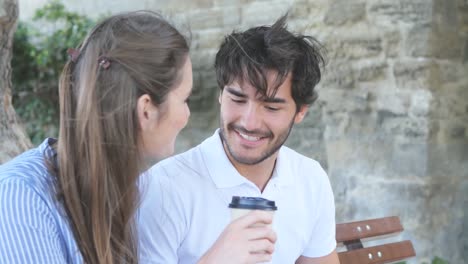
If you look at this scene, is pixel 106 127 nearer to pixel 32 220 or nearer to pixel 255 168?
pixel 32 220

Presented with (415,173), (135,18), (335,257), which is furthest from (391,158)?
(135,18)

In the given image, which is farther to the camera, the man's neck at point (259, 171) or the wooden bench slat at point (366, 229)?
the wooden bench slat at point (366, 229)

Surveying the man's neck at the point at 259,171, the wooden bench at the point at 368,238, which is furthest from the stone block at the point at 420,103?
the man's neck at the point at 259,171

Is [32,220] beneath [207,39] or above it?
beneath

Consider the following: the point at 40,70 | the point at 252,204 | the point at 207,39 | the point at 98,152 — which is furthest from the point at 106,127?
the point at 40,70

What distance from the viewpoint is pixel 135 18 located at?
5.24 ft

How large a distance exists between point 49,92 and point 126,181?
4456mm

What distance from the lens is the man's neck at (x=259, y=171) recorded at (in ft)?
7.08

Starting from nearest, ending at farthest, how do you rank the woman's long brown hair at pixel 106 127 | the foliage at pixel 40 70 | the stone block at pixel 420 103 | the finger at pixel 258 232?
Result: 1. the woman's long brown hair at pixel 106 127
2. the finger at pixel 258 232
3. the stone block at pixel 420 103
4. the foliage at pixel 40 70

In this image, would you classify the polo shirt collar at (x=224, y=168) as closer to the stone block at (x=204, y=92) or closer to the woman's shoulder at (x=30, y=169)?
the woman's shoulder at (x=30, y=169)

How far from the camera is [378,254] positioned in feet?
9.18

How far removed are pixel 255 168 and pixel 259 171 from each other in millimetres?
20

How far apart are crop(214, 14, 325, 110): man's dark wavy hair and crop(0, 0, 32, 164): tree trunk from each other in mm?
1039

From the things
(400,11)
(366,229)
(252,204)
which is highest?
(400,11)
